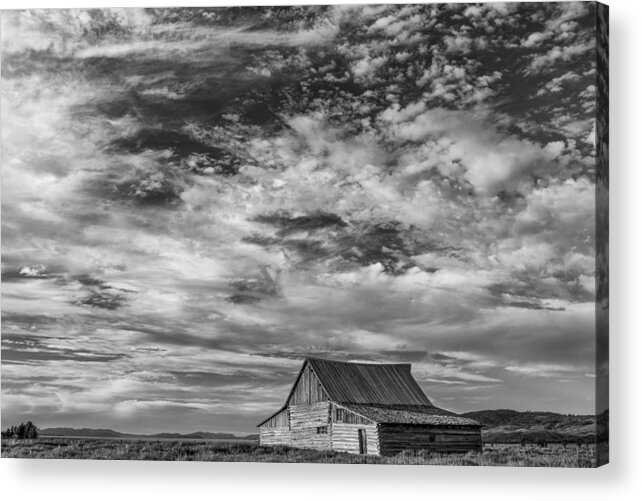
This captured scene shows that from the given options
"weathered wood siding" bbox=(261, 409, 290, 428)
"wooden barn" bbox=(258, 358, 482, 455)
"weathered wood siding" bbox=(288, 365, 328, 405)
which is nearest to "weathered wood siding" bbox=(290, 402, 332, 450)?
"wooden barn" bbox=(258, 358, 482, 455)

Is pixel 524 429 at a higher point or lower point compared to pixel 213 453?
higher

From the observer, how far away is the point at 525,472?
3541 centimetres

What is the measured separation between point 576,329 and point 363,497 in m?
6.77

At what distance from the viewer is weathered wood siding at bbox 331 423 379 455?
1468 inches

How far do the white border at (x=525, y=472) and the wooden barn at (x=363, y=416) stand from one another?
45.2 inches

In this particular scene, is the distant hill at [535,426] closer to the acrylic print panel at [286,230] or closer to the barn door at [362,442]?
the acrylic print panel at [286,230]

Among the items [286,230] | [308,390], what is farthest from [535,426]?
[286,230]

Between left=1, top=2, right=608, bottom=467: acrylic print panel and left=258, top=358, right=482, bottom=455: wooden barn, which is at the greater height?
left=1, top=2, right=608, bottom=467: acrylic print panel

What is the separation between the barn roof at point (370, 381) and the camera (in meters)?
37.1

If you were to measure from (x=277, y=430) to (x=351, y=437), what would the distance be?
1967mm

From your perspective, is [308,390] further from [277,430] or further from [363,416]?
[363,416]

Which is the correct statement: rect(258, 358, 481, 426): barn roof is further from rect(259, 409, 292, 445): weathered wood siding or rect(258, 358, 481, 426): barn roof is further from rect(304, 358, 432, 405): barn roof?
rect(259, 409, 292, 445): weathered wood siding

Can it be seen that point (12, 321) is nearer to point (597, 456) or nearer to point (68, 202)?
point (68, 202)

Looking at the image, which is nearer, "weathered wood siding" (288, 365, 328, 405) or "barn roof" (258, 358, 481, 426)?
"barn roof" (258, 358, 481, 426)
